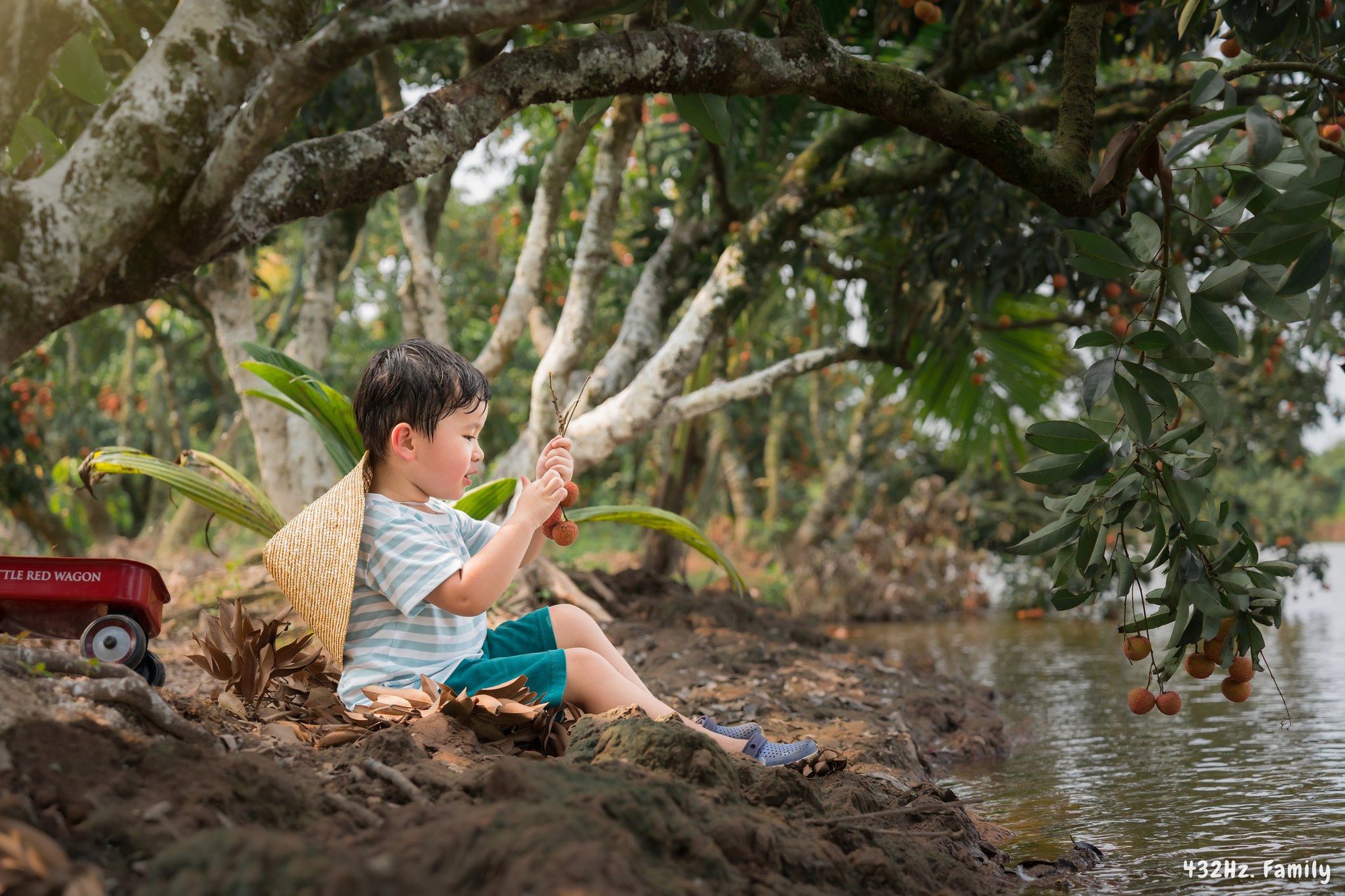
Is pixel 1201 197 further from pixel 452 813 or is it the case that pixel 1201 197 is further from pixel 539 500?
pixel 452 813

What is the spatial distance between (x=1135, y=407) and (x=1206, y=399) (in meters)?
0.14

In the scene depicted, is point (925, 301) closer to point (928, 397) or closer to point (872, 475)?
point (928, 397)

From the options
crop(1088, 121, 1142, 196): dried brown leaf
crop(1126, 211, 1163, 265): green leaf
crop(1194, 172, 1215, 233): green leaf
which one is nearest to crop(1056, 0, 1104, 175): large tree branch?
crop(1088, 121, 1142, 196): dried brown leaf

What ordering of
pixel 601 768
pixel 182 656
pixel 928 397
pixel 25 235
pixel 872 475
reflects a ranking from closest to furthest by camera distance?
pixel 601 768 < pixel 25 235 < pixel 182 656 < pixel 928 397 < pixel 872 475

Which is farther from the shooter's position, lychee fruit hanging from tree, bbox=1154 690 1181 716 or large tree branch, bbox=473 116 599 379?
large tree branch, bbox=473 116 599 379

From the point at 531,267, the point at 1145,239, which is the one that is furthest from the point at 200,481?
the point at 1145,239

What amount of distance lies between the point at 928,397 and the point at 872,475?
3455 mm

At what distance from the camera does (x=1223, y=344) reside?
75.6 inches

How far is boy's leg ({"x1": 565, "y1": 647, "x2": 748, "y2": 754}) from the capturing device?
216 cm

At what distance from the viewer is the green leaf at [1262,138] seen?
5.57ft

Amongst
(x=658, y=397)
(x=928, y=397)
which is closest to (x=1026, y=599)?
(x=928, y=397)

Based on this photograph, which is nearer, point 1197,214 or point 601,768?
point 601,768

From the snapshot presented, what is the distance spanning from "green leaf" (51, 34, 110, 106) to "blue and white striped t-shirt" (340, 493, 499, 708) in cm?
128

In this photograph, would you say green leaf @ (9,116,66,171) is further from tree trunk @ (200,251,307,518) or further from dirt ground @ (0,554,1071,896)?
tree trunk @ (200,251,307,518)
